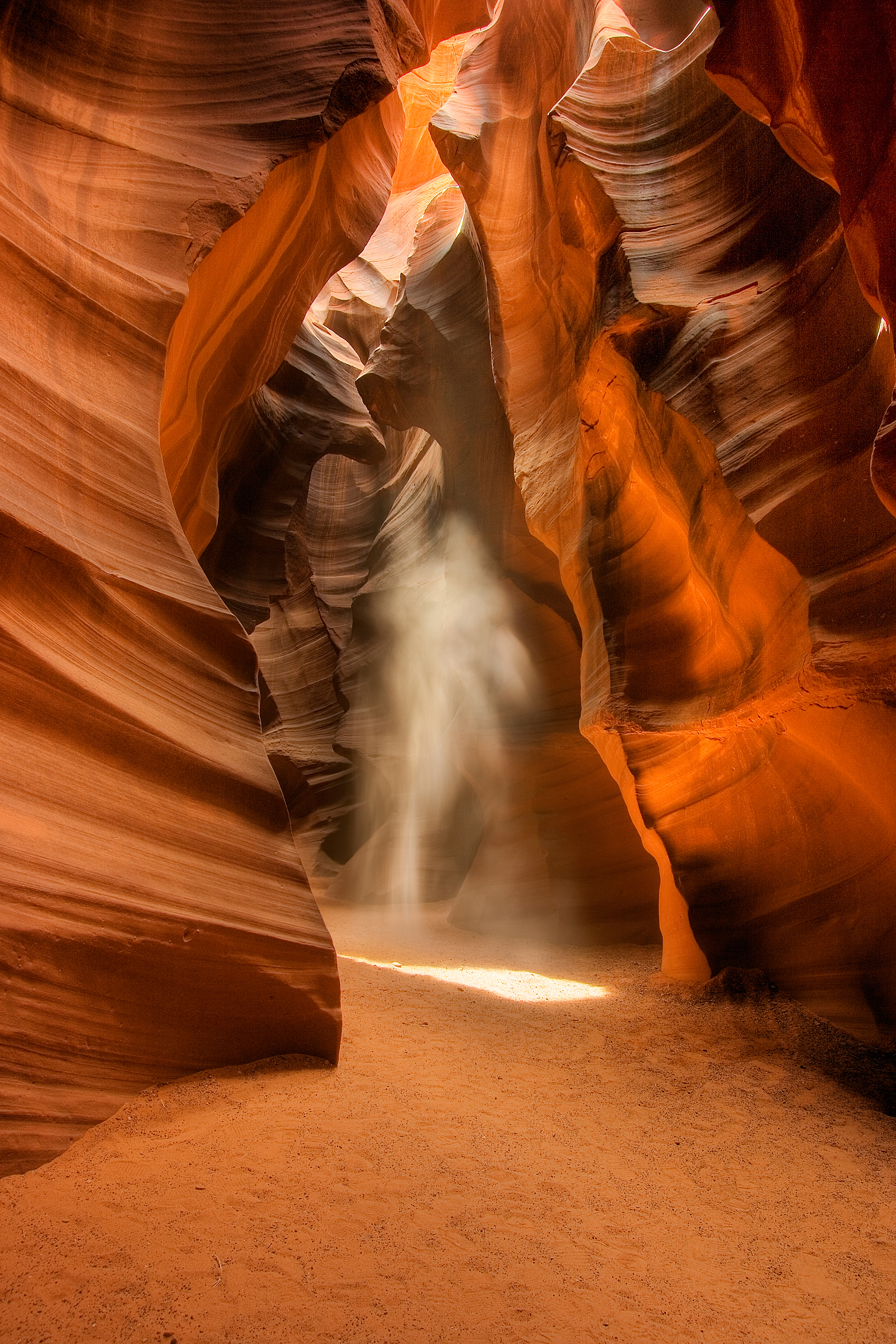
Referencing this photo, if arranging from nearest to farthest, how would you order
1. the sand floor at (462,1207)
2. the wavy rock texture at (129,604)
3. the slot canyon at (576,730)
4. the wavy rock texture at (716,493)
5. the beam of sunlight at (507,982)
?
the sand floor at (462,1207)
the slot canyon at (576,730)
the wavy rock texture at (129,604)
the wavy rock texture at (716,493)
the beam of sunlight at (507,982)

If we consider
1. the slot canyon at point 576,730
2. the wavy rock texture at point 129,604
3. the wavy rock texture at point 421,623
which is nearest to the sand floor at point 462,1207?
the slot canyon at point 576,730

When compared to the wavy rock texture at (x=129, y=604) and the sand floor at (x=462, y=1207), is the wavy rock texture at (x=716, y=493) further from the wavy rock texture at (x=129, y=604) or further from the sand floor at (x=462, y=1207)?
the wavy rock texture at (x=129, y=604)

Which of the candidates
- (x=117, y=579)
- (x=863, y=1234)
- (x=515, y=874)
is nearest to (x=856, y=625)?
(x=863, y=1234)

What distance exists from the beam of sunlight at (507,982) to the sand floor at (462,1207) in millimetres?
1805

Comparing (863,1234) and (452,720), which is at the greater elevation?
(452,720)

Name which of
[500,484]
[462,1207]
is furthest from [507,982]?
[500,484]

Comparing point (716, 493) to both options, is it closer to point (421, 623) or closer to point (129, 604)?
point (129, 604)

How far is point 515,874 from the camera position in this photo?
11.8 metres

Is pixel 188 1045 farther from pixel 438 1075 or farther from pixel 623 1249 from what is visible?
pixel 623 1249

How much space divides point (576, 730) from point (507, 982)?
15.5 feet

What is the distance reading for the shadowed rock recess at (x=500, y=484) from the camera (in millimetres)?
3475

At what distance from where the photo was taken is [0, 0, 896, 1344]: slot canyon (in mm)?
2744

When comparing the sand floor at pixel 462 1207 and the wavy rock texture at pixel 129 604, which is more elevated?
the wavy rock texture at pixel 129 604

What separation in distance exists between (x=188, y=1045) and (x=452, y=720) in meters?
10.3
